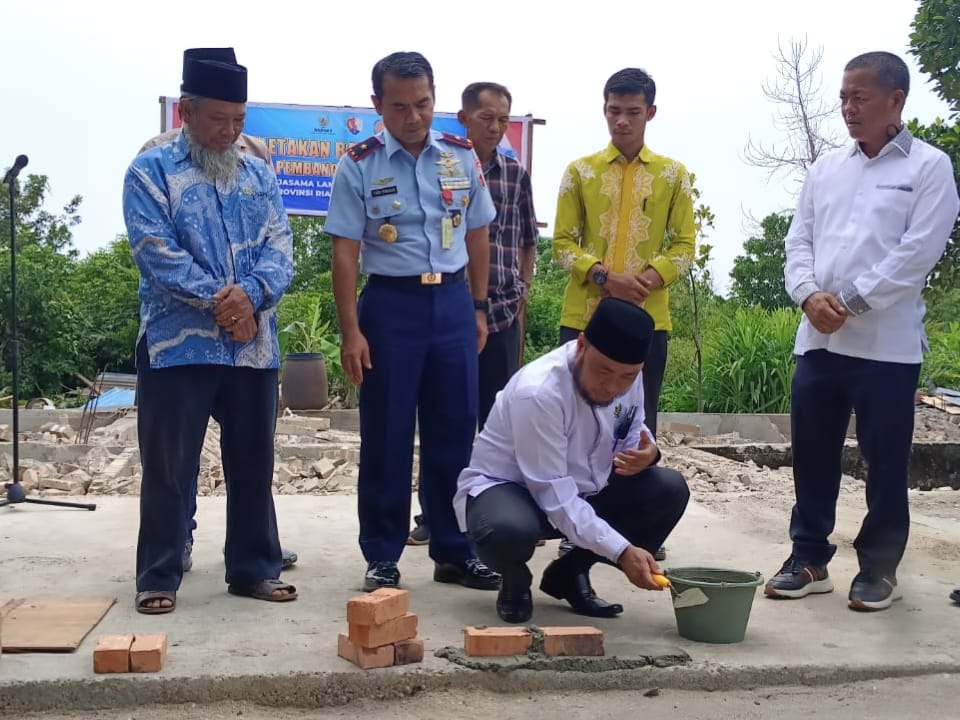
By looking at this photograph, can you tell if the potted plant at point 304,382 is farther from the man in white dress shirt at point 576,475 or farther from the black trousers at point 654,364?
the man in white dress shirt at point 576,475

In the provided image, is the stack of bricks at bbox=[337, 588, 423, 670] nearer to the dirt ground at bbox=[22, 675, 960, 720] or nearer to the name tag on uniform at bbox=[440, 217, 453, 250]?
the dirt ground at bbox=[22, 675, 960, 720]

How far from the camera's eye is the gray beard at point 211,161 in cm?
382

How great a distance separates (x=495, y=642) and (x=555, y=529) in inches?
22.2

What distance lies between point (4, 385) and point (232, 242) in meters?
12.0

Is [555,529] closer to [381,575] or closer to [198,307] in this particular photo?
[381,575]

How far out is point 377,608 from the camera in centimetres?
313

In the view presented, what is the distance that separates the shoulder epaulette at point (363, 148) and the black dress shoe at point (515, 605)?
64.6 inches

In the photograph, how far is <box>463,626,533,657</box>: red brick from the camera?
3285mm

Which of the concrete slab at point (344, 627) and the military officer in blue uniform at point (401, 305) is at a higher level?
the military officer in blue uniform at point (401, 305)

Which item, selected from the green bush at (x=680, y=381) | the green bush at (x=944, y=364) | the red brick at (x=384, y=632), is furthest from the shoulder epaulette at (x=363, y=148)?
the green bush at (x=944, y=364)

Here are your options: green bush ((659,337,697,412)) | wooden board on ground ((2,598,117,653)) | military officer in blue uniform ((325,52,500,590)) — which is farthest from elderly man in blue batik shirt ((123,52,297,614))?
green bush ((659,337,697,412))

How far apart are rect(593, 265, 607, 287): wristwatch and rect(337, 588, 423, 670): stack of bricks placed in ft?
6.06

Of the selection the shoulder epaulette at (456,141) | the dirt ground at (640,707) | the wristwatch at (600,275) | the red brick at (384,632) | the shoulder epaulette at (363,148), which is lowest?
the dirt ground at (640,707)

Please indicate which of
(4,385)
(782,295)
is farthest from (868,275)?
(782,295)
